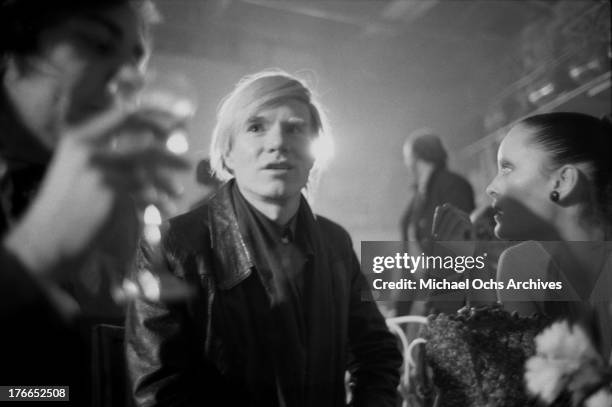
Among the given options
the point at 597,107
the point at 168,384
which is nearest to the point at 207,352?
the point at 168,384

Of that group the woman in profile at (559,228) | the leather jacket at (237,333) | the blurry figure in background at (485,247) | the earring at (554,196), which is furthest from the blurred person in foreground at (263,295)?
the earring at (554,196)

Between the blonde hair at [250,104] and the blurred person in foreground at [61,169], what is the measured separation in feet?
0.75

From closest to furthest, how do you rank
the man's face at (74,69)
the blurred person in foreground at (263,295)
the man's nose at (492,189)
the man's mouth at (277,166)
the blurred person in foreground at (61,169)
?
the blurred person in foreground at (61,169) < the man's face at (74,69) < the blurred person in foreground at (263,295) < the man's mouth at (277,166) < the man's nose at (492,189)

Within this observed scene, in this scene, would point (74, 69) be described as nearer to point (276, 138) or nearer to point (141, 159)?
point (141, 159)

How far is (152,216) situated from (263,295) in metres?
0.25

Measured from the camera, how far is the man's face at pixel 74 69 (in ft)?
2.04

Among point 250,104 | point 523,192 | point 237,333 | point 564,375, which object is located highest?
point 250,104

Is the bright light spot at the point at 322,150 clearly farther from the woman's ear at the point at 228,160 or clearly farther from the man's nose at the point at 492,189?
the man's nose at the point at 492,189

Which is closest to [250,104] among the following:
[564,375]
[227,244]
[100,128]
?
[227,244]

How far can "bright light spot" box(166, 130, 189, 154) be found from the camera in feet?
2.10

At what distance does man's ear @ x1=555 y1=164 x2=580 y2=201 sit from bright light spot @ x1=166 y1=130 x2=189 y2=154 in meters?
0.76

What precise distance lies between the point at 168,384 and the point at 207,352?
0.27 feet

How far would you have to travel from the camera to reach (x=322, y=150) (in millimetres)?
1024

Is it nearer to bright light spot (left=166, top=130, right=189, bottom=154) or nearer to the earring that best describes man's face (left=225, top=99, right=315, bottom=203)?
bright light spot (left=166, top=130, right=189, bottom=154)
